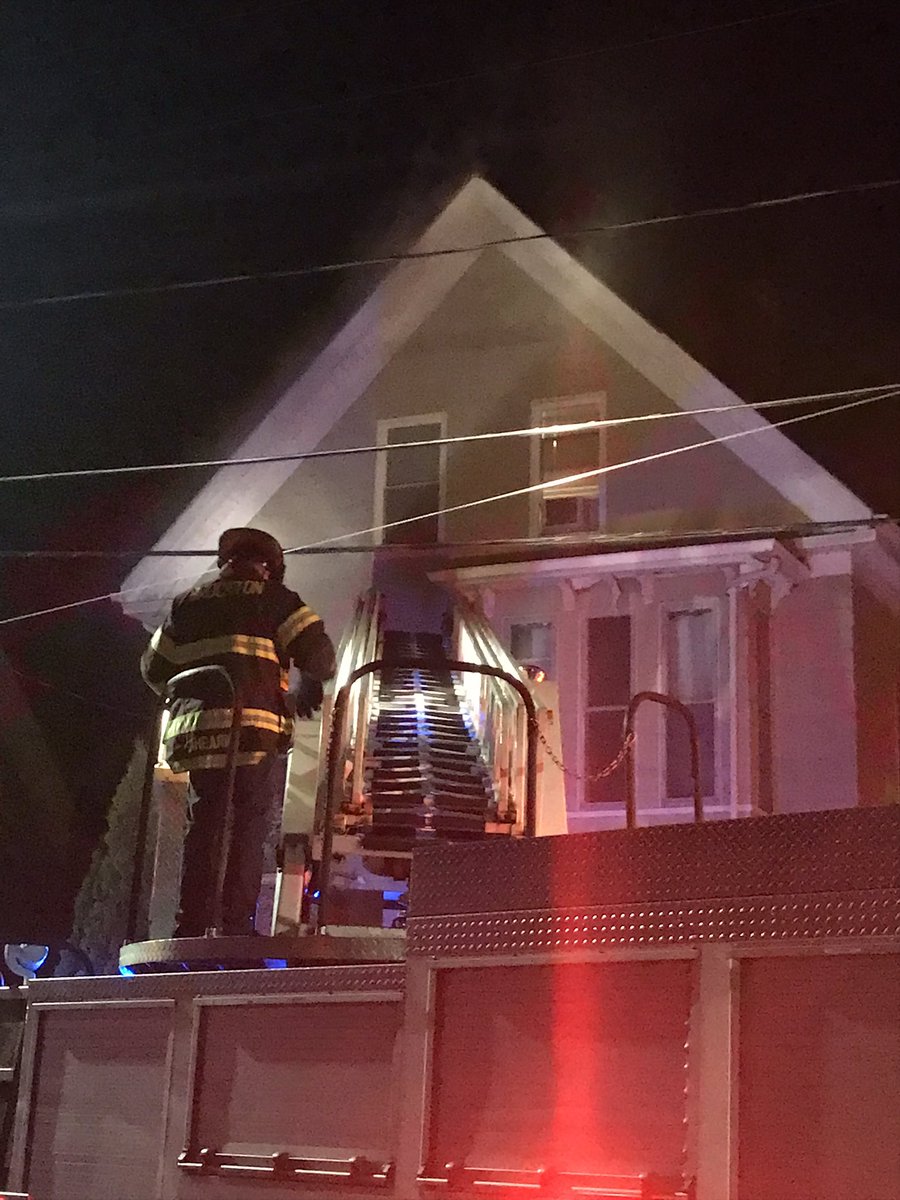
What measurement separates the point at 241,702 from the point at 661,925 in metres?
2.48

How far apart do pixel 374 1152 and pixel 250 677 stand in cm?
220

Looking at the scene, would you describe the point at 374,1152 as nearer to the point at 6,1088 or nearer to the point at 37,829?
the point at 6,1088

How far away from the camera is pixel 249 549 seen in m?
6.11

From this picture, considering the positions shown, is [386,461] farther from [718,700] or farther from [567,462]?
[718,700]

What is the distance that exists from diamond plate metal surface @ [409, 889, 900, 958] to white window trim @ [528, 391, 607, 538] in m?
9.64

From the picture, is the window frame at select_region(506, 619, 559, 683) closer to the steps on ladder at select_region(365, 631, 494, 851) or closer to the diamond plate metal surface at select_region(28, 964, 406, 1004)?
the steps on ladder at select_region(365, 631, 494, 851)

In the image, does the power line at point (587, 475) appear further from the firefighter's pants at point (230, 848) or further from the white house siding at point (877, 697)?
the firefighter's pants at point (230, 848)

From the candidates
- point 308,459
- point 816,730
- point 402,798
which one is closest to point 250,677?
point 402,798

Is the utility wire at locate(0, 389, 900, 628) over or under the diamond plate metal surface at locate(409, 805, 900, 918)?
over

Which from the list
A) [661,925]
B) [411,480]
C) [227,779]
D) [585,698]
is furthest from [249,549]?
[411,480]

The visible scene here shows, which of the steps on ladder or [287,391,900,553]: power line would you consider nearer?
the steps on ladder

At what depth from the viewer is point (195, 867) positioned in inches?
224

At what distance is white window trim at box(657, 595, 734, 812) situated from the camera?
12.1 metres

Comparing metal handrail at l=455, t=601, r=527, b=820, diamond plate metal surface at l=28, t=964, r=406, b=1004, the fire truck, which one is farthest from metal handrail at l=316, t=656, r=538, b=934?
metal handrail at l=455, t=601, r=527, b=820
